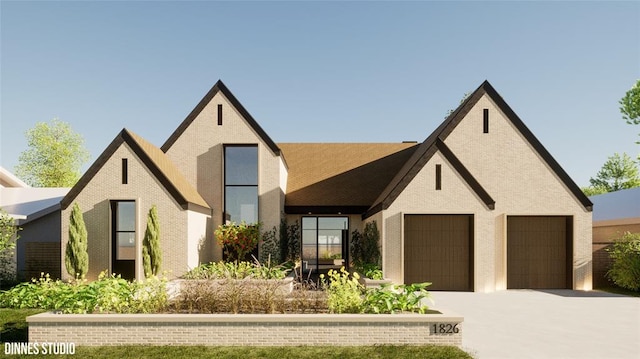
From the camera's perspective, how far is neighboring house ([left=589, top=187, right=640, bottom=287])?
60.7 ft

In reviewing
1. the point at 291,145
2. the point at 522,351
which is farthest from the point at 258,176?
the point at 522,351

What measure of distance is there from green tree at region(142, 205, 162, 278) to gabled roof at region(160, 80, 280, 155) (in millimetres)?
5644

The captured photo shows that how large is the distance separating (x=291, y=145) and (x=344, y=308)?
1828cm

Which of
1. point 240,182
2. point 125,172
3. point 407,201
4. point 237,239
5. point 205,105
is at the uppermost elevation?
point 205,105

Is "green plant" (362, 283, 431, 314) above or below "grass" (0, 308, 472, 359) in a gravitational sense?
above

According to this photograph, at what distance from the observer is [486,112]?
18234 mm

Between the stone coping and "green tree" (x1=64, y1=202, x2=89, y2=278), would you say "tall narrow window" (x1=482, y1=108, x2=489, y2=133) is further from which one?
"green tree" (x1=64, y1=202, x2=89, y2=278)

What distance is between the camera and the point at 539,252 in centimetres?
1816

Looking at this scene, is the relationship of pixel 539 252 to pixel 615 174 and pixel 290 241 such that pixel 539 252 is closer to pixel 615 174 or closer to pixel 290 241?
pixel 290 241

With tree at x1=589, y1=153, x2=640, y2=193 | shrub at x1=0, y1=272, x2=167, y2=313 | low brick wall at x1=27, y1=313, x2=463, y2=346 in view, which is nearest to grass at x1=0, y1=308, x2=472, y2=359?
low brick wall at x1=27, y1=313, x2=463, y2=346

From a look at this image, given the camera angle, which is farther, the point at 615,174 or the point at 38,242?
the point at 615,174

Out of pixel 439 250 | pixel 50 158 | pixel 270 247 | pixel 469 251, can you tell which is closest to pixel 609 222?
pixel 469 251

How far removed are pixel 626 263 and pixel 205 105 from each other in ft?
72.0

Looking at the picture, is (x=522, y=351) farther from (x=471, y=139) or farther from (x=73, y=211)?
(x=73, y=211)
